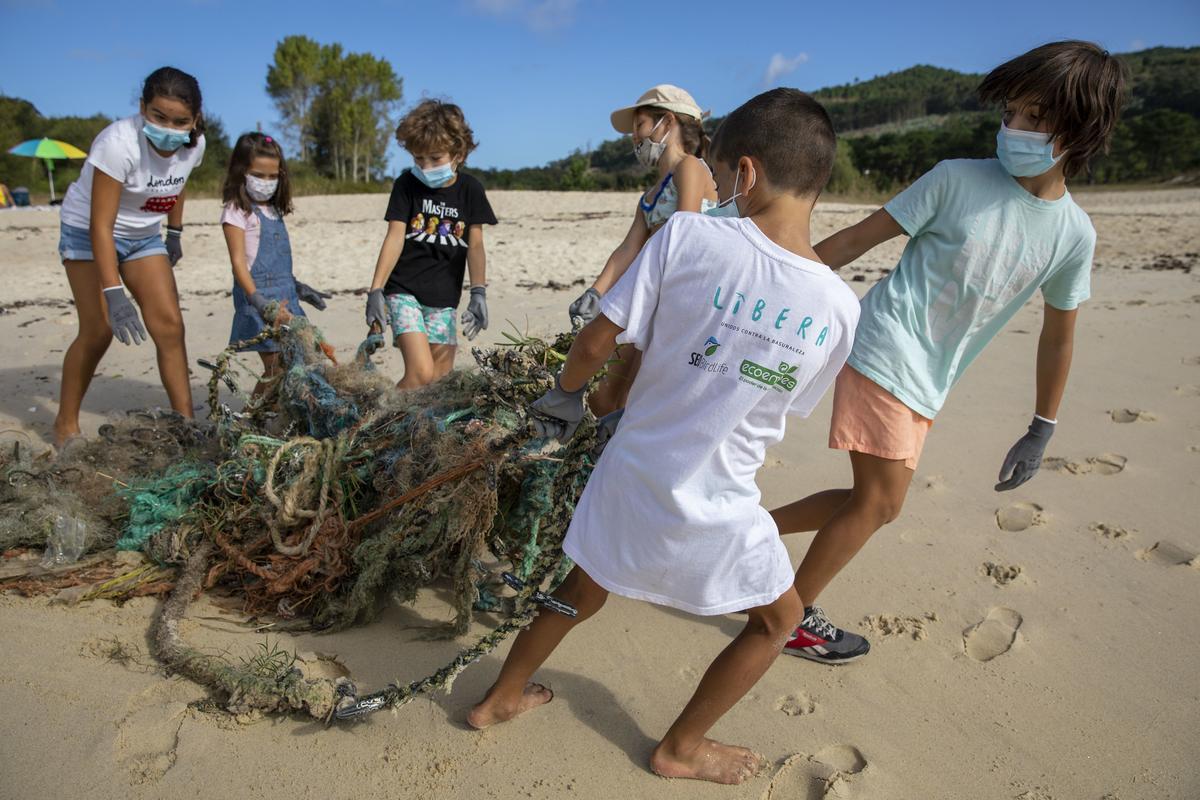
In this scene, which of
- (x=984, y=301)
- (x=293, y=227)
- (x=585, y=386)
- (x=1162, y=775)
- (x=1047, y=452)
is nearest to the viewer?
(x=585, y=386)

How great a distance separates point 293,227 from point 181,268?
4.04m

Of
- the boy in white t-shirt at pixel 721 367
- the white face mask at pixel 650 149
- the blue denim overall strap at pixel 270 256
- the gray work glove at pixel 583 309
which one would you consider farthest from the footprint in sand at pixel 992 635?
the blue denim overall strap at pixel 270 256

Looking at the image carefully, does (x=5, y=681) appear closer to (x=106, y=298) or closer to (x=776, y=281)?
(x=106, y=298)

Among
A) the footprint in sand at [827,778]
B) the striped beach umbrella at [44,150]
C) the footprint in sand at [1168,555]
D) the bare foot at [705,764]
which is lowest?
the footprint in sand at [827,778]

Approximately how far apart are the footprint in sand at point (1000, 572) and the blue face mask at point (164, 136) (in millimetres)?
3699

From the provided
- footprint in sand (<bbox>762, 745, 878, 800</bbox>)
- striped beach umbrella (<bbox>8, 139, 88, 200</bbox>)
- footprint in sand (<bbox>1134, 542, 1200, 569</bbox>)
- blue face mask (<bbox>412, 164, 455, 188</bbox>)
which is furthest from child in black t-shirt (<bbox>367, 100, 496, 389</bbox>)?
striped beach umbrella (<bbox>8, 139, 88, 200</bbox>)

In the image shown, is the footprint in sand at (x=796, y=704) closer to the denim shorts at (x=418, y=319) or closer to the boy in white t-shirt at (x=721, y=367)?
the boy in white t-shirt at (x=721, y=367)

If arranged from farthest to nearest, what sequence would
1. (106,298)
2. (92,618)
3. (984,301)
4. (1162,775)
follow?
(106,298)
(92,618)
(984,301)
(1162,775)

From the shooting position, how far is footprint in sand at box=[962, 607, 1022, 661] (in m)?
2.48

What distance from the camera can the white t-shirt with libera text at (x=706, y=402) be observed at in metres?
1.54

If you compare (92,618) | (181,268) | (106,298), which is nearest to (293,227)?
(181,268)

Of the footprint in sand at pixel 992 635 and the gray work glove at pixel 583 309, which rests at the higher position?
the gray work glove at pixel 583 309

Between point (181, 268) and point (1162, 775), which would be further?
point (181, 268)

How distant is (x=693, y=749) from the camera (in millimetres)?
1953
